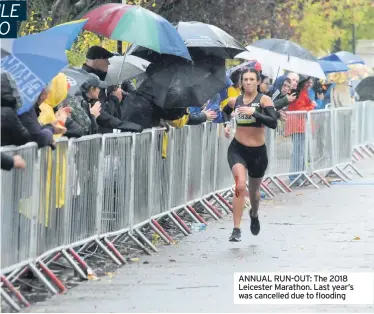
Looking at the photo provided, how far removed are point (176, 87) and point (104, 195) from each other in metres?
2.39

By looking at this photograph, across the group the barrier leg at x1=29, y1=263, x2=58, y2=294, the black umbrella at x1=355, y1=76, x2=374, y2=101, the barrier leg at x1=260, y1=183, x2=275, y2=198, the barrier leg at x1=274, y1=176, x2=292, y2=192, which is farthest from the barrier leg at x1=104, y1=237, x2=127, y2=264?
the black umbrella at x1=355, y1=76, x2=374, y2=101

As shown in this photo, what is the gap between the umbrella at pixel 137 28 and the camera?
14.4m

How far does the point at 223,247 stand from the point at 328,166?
989 centimetres

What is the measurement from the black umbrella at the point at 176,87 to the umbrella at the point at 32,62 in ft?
10.7

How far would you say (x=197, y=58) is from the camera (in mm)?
16078

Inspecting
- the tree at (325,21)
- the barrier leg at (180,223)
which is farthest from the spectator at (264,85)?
the tree at (325,21)

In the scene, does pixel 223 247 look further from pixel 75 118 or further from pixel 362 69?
pixel 362 69

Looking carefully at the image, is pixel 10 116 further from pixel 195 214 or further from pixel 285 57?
pixel 285 57

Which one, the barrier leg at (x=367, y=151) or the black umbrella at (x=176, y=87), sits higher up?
the black umbrella at (x=176, y=87)

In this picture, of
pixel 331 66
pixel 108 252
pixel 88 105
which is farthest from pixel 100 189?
pixel 331 66

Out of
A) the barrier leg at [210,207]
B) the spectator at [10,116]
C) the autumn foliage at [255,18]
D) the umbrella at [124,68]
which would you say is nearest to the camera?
the spectator at [10,116]

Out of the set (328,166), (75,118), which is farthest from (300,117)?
(75,118)

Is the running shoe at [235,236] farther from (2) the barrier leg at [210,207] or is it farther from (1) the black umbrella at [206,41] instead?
(2) the barrier leg at [210,207]

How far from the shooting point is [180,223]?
1589 centimetres
